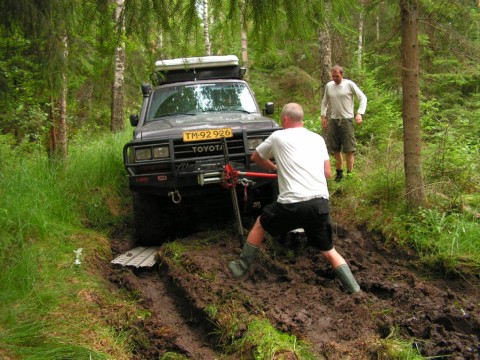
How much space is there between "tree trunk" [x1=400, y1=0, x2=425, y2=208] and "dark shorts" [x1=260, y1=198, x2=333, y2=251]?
5.48ft

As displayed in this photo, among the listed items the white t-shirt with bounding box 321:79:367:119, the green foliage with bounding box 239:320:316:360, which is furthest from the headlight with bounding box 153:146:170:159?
the white t-shirt with bounding box 321:79:367:119

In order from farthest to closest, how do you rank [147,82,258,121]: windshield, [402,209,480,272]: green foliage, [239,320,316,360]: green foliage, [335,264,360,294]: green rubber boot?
1. [147,82,258,121]: windshield
2. [402,209,480,272]: green foliage
3. [335,264,360,294]: green rubber boot
4. [239,320,316,360]: green foliage

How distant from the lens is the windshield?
20.7 feet

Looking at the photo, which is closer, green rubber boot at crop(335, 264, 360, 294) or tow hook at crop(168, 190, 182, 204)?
green rubber boot at crop(335, 264, 360, 294)

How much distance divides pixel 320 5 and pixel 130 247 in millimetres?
3556

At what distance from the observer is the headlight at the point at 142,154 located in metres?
5.05

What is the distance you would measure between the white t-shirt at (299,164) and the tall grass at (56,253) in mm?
1716

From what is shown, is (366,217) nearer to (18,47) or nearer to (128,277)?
(128,277)

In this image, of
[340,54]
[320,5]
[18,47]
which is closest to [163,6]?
[320,5]

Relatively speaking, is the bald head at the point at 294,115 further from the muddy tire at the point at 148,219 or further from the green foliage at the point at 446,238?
the muddy tire at the point at 148,219

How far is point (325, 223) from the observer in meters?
3.89

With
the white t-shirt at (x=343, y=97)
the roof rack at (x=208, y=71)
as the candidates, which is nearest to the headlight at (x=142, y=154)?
the roof rack at (x=208, y=71)

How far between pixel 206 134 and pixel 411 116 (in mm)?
2316

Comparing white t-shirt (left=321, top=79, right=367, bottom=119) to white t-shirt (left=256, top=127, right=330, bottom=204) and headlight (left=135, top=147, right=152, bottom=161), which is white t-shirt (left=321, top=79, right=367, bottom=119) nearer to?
white t-shirt (left=256, top=127, right=330, bottom=204)
